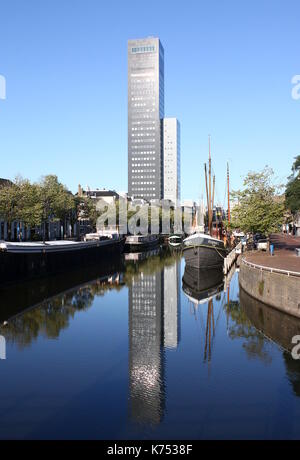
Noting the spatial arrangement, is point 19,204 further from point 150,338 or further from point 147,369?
point 147,369

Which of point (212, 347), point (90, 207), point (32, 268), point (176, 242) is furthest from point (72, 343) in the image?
point (176, 242)

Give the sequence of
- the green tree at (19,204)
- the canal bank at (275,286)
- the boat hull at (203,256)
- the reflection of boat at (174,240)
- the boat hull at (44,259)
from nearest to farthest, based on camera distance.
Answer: the canal bank at (275,286) → the boat hull at (44,259) → the boat hull at (203,256) → the green tree at (19,204) → the reflection of boat at (174,240)

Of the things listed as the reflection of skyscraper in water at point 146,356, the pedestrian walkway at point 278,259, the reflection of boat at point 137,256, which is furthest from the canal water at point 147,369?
the reflection of boat at point 137,256

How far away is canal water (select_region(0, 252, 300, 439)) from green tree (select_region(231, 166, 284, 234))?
2720cm

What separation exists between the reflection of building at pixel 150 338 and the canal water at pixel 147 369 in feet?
0.25

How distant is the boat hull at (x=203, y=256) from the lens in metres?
56.2

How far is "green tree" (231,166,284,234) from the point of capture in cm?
6681

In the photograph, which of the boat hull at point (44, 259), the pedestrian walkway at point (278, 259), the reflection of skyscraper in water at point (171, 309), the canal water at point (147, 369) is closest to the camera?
the canal water at point (147, 369)

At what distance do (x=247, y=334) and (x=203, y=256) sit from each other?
92.5 ft

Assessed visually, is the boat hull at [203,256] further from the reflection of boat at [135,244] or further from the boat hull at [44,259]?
the reflection of boat at [135,244]

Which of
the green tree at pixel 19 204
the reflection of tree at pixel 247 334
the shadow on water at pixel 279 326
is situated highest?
the green tree at pixel 19 204

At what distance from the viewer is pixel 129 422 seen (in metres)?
15.7

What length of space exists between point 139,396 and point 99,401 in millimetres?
1647
